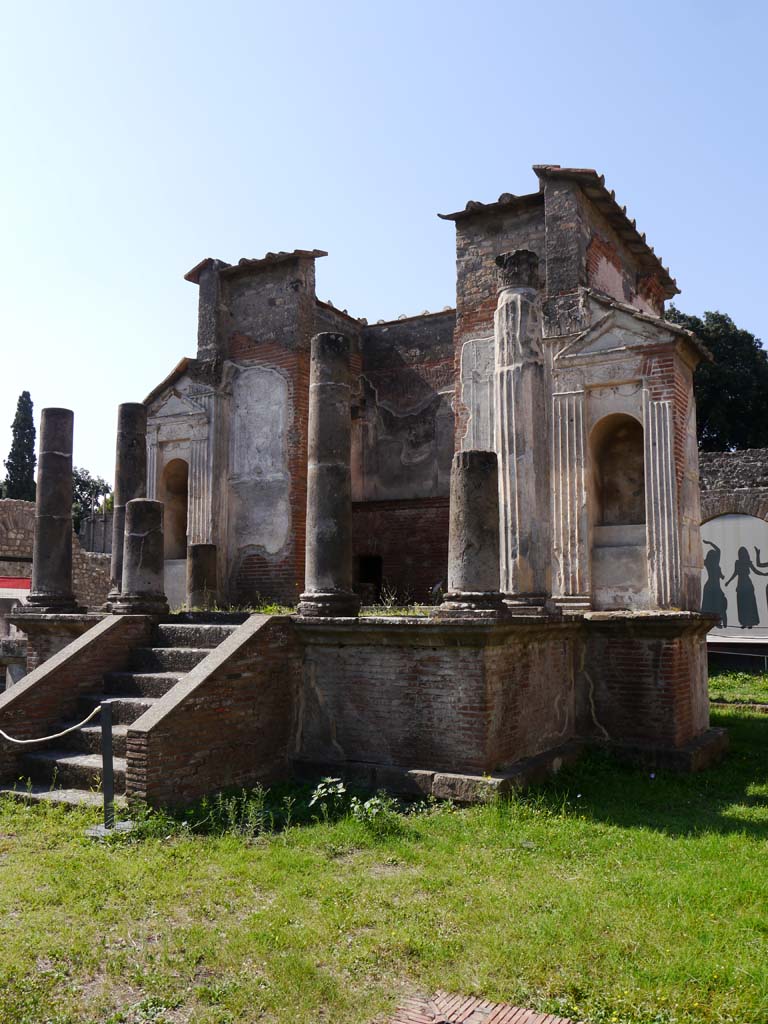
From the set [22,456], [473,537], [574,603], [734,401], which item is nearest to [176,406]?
[574,603]

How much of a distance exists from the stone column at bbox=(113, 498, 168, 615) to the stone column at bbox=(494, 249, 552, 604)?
4.03 metres

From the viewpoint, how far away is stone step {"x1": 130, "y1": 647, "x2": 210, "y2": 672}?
9.02 m

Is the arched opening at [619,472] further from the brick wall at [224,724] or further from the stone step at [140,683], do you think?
the stone step at [140,683]

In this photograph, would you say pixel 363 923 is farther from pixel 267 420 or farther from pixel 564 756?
pixel 267 420

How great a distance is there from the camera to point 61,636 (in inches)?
424

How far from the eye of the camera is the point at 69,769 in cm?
783

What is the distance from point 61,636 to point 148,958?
22.9 feet

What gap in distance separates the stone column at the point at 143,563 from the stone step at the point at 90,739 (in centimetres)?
183

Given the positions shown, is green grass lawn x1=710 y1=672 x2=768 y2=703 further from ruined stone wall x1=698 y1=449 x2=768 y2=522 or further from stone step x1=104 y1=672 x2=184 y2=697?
stone step x1=104 y1=672 x2=184 y2=697

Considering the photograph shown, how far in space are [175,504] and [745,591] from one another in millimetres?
13251

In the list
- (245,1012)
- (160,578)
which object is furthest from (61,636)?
(245,1012)

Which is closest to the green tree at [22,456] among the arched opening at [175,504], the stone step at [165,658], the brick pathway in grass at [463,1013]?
the arched opening at [175,504]

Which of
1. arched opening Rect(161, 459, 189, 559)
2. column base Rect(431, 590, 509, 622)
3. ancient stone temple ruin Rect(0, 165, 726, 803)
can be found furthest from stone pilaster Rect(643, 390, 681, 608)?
arched opening Rect(161, 459, 189, 559)

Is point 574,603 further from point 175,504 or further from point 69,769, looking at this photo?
point 175,504
